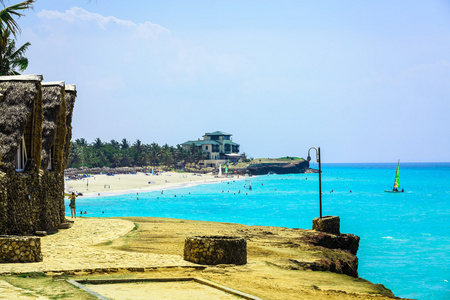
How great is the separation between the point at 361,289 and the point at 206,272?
15.6 ft

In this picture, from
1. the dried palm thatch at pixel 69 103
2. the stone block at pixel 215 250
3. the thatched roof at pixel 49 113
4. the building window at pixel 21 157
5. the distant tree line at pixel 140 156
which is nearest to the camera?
the stone block at pixel 215 250

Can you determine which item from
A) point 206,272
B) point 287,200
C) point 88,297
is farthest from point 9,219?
point 287,200

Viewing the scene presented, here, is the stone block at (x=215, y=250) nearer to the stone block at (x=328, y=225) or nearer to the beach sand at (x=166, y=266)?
the beach sand at (x=166, y=266)

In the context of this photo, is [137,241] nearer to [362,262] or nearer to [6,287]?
[6,287]

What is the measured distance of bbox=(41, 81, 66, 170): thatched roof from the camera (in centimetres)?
2480

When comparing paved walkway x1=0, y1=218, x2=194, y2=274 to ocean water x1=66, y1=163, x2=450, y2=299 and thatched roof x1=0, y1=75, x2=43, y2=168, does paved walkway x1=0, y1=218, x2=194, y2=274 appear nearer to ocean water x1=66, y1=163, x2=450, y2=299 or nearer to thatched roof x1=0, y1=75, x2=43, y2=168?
thatched roof x1=0, y1=75, x2=43, y2=168

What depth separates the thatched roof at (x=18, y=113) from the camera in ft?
68.5

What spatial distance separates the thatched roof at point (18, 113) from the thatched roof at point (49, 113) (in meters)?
1.19

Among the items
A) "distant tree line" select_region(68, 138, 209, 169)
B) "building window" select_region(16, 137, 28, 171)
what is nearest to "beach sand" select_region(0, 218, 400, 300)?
"building window" select_region(16, 137, 28, 171)

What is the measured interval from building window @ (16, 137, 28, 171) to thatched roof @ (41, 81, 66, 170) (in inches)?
60.7

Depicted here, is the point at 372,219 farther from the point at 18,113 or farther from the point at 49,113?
the point at 18,113

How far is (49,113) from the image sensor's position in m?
25.2

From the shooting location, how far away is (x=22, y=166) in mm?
22703

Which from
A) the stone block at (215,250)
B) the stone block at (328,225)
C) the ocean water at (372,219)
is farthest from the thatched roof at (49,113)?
the ocean water at (372,219)
